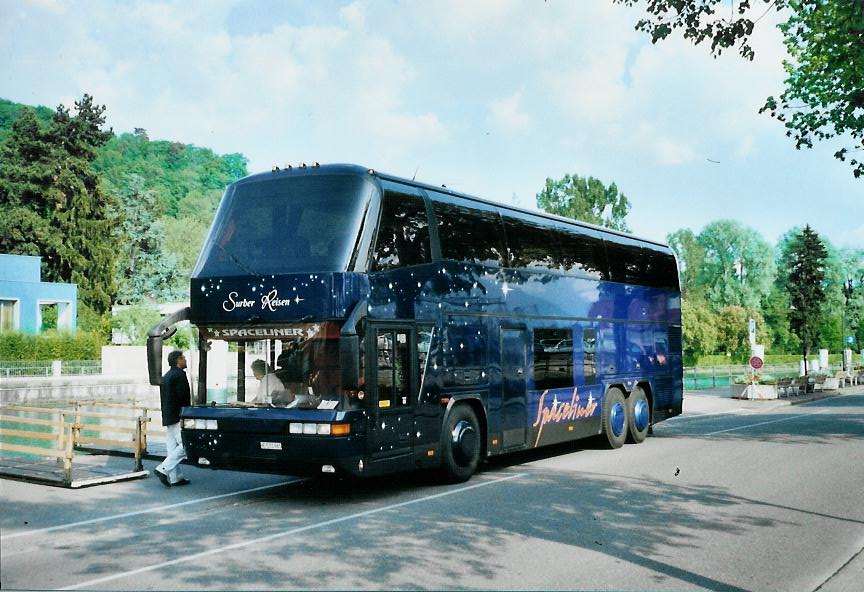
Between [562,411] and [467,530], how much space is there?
6670mm

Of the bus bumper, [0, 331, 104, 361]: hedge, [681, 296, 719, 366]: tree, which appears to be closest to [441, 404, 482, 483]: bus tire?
the bus bumper

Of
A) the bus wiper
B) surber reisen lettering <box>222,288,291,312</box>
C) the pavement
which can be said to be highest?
the bus wiper

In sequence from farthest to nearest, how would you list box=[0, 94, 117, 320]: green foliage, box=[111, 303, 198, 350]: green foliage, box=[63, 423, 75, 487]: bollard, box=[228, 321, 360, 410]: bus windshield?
box=[0, 94, 117, 320]: green foliage, box=[111, 303, 198, 350]: green foliage, box=[63, 423, 75, 487]: bollard, box=[228, 321, 360, 410]: bus windshield

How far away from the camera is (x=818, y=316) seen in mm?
75750

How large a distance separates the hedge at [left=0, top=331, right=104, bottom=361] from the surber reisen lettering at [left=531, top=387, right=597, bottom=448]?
1565 inches

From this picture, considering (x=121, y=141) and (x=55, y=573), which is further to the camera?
(x=121, y=141)

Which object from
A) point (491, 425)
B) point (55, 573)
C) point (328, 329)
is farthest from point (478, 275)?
point (55, 573)

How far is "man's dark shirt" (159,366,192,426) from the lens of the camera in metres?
12.2

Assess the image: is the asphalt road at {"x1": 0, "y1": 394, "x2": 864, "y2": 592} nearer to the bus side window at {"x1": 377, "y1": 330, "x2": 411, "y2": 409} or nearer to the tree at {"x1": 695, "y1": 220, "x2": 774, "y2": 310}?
the bus side window at {"x1": 377, "y1": 330, "x2": 411, "y2": 409}

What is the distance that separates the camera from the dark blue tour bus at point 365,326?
10.3m

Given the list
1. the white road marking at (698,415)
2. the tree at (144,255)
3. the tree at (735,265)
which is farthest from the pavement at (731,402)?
the tree at (144,255)

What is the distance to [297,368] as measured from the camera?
1036cm

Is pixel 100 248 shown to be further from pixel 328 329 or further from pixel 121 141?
pixel 328 329

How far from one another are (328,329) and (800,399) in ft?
101
